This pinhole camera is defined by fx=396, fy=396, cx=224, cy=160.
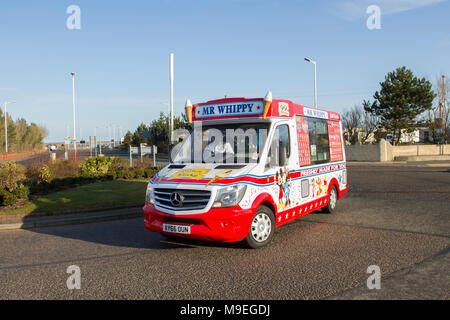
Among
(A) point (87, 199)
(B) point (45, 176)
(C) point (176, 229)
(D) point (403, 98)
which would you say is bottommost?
(A) point (87, 199)

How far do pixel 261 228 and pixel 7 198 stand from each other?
309 inches

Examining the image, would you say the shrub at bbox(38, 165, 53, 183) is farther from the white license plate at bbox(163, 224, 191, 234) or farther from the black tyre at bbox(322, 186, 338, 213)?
the black tyre at bbox(322, 186, 338, 213)

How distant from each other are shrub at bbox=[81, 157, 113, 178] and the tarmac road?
377 inches

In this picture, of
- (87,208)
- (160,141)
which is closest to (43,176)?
(87,208)

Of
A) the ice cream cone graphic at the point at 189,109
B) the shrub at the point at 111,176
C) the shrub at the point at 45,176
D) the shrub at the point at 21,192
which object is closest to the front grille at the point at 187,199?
the ice cream cone graphic at the point at 189,109

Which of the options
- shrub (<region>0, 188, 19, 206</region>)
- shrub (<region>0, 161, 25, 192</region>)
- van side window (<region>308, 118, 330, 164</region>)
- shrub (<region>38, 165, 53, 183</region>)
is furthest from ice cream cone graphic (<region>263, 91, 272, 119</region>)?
shrub (<region>38, 165, 53, 183</region>)

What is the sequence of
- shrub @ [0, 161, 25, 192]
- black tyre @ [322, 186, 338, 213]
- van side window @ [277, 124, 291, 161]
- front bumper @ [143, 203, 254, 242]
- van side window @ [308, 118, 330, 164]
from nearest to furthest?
1. front bumper @ [143, 203, 254, 242]
2. van side window @ [277, 124, 291, 161]
3. van side window @ [308, 118, 330, 164]
4. black tyre @ [322, 186, 338, 213]
5. shrub @ [0, 161, 25, 192]

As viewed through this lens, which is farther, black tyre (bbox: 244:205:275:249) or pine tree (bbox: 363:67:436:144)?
pine tree (bbox: 363:67:436:144)

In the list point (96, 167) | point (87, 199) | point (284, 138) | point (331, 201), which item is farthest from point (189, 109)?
point (96, 167)

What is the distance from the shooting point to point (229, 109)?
7688 millimetres

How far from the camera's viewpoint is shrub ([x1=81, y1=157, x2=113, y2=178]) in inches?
739

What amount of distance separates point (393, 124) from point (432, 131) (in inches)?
352

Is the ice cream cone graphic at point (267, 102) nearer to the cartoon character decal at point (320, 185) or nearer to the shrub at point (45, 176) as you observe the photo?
the cartoon character decal at point (320, 185)

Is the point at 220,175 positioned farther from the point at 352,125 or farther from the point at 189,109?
the point at 352,125
